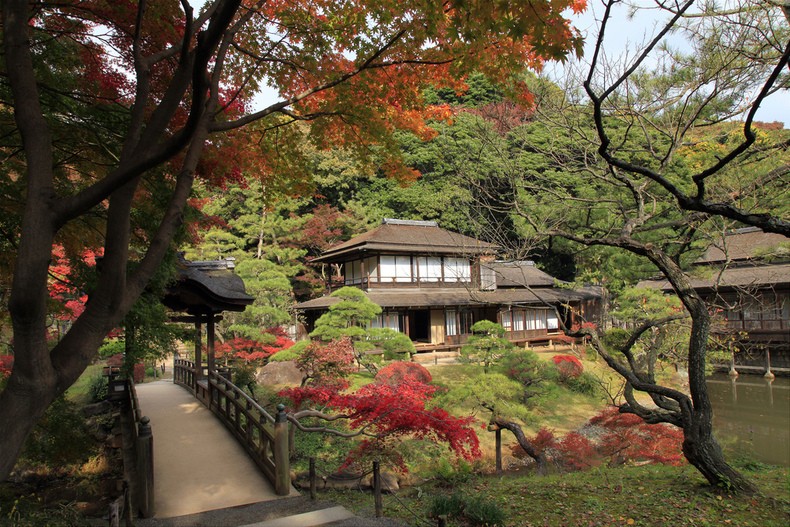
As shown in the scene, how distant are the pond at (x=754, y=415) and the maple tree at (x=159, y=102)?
1198 centimetres

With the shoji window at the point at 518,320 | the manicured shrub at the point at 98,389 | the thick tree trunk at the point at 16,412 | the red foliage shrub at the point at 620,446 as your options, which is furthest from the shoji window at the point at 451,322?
the thick tree trunk at the point at 16,412

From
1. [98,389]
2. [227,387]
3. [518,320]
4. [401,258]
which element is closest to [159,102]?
[227,387]

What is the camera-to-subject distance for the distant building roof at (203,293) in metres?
8.27

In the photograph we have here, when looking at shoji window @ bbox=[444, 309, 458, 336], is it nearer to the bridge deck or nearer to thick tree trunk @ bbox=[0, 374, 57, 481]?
the bridge deck

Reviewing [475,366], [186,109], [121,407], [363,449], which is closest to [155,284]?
[186,109]

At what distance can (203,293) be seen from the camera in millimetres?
8453

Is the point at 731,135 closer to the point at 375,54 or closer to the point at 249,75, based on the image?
the point at 375,54

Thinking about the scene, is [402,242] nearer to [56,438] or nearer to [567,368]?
[567,368]

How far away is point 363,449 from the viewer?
7.25 m

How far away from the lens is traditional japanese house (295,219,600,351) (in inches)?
Answer: 874

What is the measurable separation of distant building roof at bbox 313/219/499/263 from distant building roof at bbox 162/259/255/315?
12905 mm

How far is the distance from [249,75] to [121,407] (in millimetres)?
7910

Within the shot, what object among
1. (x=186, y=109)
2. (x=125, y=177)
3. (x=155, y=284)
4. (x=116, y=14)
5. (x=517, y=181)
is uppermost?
(x=116, y=14)

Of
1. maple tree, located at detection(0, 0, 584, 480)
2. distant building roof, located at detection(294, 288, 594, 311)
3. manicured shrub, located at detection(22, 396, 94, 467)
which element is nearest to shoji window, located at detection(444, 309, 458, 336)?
distant building roof, located at detection(294, 288, 594, 311)
